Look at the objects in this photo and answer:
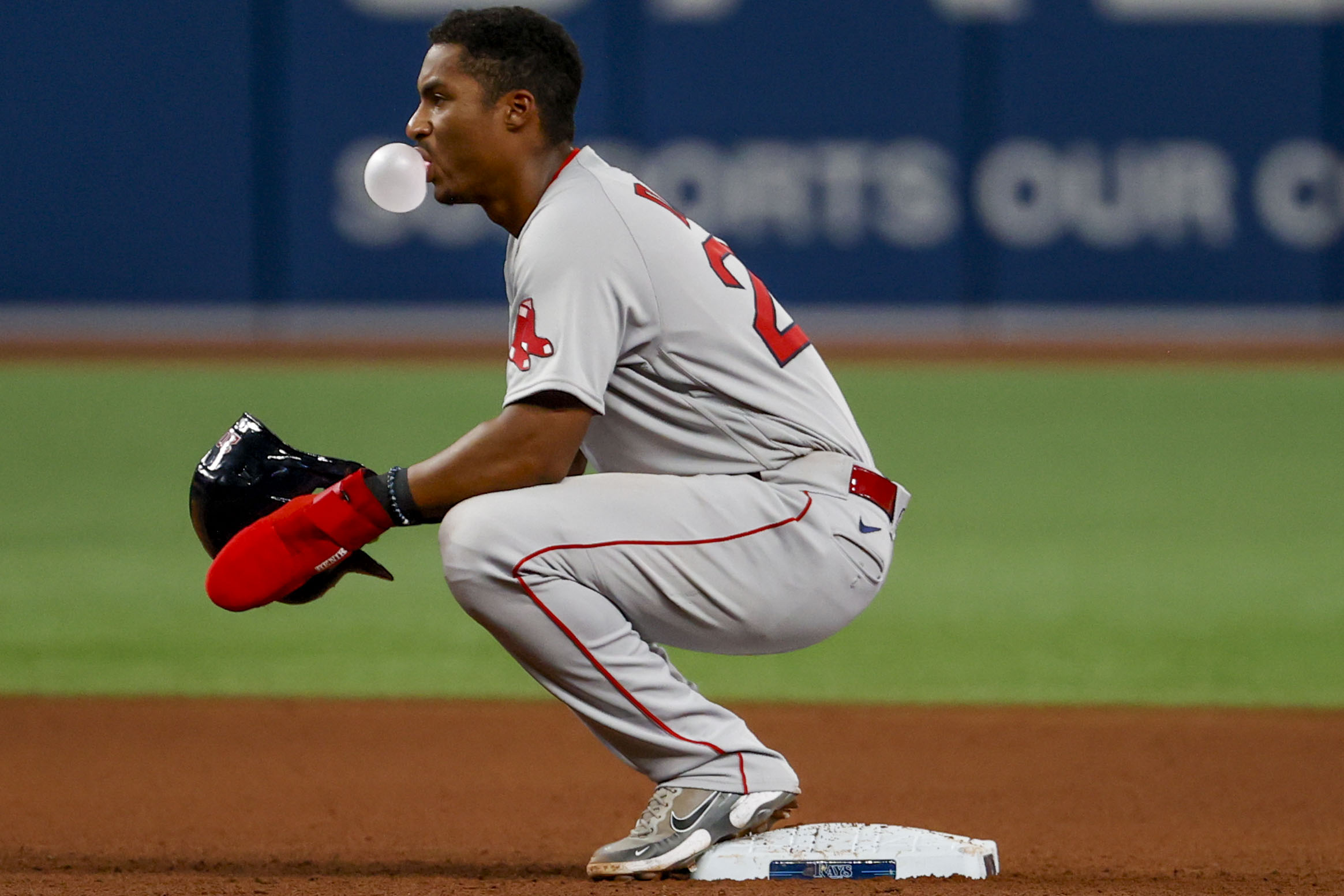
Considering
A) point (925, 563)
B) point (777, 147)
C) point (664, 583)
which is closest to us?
point (664, 583)

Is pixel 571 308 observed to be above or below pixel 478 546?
above

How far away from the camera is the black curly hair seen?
337 centimetres

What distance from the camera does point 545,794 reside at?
430cm

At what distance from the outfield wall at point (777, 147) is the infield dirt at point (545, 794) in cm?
1090

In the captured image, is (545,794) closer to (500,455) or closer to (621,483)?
(621,483)

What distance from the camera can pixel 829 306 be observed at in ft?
52.9

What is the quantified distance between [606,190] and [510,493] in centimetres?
57

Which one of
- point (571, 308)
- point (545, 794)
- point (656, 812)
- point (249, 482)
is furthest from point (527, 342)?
point (545, 794)

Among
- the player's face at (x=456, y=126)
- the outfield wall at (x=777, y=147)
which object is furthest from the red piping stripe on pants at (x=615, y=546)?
the outfield wall at (x=777, y=147)

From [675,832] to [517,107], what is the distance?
1312 mm

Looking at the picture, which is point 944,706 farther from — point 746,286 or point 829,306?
point 829,306

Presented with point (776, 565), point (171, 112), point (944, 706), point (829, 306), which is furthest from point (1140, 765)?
point (171, 112)

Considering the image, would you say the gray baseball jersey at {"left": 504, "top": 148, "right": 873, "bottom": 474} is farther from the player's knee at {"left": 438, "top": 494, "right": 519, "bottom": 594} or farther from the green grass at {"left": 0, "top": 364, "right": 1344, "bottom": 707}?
the green grass at {"left": 0, "top": 364, "right": 1344, "bottom": 707}

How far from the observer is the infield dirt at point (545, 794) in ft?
11.4
